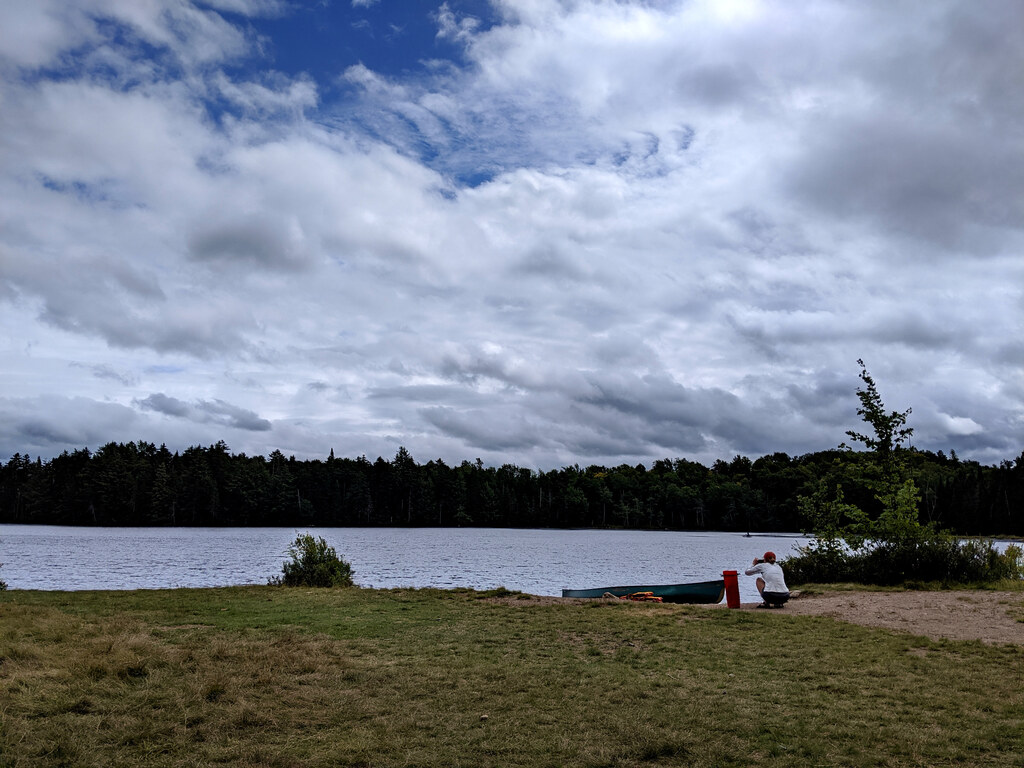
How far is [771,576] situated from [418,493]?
134 metres

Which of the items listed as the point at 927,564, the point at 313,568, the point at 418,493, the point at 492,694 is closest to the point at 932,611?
the point at 927,564

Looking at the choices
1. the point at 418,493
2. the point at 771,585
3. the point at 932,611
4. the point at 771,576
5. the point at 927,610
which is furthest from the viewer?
the point at 418,493

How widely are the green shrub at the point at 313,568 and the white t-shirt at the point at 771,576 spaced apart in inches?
489

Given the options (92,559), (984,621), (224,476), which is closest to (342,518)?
(224,476)

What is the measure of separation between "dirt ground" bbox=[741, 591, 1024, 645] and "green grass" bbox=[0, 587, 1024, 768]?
1199 millimetres

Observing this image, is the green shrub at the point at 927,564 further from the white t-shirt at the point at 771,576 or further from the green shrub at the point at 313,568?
the green shrub at the point at 313,568

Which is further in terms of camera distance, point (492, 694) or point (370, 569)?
point (370, 569)

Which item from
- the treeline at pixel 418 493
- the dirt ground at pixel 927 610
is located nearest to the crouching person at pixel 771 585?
the dirt ground at pixel 927 610

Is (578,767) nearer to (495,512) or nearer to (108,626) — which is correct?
(108,626)

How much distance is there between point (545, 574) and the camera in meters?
43.3

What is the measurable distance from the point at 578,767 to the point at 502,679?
3427mm

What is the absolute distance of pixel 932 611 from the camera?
51.6 ft

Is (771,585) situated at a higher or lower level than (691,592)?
higher

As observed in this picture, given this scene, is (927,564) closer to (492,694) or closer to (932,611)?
(932,611)
